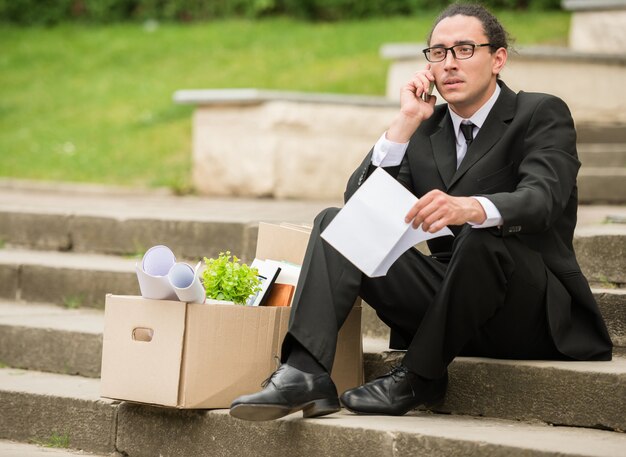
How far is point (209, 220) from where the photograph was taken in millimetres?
5582

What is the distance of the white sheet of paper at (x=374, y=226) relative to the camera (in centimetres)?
331

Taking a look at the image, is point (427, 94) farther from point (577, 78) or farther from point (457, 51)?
point (577, 78)

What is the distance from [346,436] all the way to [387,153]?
1.02 meters

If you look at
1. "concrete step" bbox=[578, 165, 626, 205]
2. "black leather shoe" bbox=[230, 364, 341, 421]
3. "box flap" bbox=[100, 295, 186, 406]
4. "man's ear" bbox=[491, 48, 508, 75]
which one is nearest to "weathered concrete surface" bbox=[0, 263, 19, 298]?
"box flap" bbox=[100, 295, 186, 406]

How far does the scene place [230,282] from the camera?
3619 mm

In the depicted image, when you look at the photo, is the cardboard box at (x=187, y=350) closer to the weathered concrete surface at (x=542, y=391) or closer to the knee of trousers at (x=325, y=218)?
the knee of trousers at (x=325, y=218)

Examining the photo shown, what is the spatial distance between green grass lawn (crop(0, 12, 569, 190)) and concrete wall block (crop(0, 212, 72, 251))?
→ 1.89 m

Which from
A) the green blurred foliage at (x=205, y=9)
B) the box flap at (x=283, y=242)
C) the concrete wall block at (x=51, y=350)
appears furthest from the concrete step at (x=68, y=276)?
the green blurred foliage at (x=205, y=9)

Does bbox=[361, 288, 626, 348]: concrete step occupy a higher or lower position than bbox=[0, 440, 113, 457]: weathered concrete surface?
higher

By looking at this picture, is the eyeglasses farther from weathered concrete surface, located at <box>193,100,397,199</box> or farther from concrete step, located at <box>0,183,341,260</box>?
weathered concrete surface, located at <box>193,100,397,199</box>

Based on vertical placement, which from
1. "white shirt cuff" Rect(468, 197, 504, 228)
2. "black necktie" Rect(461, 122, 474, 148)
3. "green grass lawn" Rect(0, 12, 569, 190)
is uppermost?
"black necktie" Rect(461, 122, 474, 148)

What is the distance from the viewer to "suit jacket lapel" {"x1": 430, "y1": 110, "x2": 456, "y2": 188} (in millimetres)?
3736

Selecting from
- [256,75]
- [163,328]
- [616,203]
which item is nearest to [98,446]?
[163,328]

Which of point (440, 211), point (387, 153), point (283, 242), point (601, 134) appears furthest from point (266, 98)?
point (440, 211)
